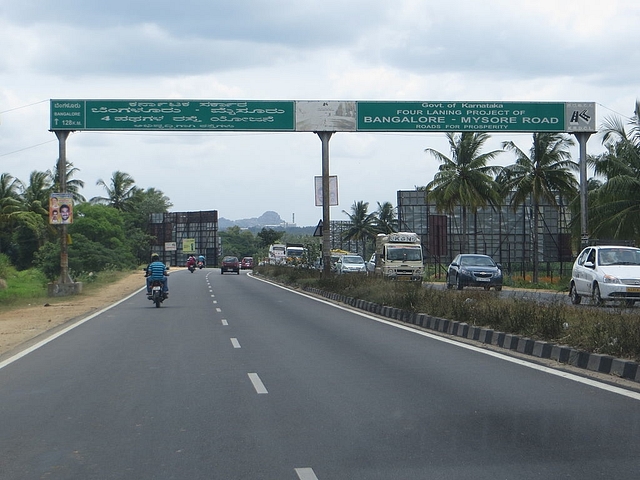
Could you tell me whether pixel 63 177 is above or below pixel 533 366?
above

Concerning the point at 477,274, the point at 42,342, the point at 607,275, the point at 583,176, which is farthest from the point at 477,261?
the point at 42,342

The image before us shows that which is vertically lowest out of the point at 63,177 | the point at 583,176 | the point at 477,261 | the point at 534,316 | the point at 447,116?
the point at 534,316

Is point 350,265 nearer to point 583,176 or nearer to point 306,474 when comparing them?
point 583,176

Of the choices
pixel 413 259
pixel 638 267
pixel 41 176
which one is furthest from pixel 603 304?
pixel 41 176

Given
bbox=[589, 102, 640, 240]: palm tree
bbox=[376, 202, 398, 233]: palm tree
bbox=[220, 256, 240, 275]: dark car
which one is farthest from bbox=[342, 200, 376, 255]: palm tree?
bbox=[589, 102, 640, 240]: palm tree

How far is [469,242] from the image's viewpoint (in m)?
72.6

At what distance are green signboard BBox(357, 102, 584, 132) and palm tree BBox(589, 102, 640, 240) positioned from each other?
4457mm

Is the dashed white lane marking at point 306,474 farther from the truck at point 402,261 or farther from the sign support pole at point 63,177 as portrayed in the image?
the truck at point 402,261

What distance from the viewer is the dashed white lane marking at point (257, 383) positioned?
1072 cm

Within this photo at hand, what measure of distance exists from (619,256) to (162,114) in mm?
19405

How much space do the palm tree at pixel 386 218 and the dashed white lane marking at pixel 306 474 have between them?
9154cm

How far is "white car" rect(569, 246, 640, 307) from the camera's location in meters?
22.1

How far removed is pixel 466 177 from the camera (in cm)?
5631

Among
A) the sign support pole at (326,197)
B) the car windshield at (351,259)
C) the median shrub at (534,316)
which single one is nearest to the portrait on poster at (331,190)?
the sign support pole at (326,197)
